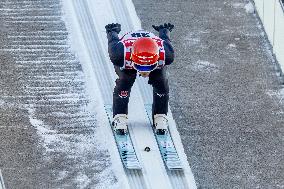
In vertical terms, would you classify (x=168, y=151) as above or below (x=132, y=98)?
below

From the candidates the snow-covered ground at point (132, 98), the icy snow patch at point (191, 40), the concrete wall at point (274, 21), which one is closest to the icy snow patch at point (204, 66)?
the snow-covered ground at point (132, 98)

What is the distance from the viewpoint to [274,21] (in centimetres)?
1947

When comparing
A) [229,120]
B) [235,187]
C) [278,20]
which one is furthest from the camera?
[278,20]

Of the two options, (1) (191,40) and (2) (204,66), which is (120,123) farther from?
(1) (191,40)

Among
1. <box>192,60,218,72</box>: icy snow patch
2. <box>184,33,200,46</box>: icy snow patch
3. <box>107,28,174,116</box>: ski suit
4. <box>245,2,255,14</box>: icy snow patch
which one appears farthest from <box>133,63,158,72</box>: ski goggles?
<box>245,2,255,14</box>: icy snow patch

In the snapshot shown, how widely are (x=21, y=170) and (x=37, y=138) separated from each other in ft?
2.27

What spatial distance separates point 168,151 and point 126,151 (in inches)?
19.8

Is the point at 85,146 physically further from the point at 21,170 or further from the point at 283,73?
the point at 283,73

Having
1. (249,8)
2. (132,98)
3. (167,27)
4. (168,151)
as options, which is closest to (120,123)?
(168,151)

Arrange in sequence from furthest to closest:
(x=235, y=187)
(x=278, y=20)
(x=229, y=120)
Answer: (x=278, y=20) → (x=229, y=120) → (x=235, y=187)

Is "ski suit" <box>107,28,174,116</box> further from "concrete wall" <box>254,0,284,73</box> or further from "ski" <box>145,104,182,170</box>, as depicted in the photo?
"concrete wall" <box>254,0,284,73</box>

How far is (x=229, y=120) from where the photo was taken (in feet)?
58.2

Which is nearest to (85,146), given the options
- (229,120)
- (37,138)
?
(37,138)

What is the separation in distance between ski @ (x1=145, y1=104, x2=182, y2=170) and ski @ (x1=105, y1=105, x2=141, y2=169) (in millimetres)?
335
